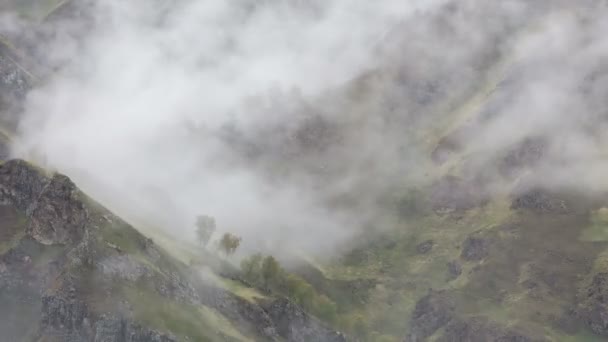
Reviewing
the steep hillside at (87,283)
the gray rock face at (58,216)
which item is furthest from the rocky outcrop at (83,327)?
the gray rock face at (58,216)

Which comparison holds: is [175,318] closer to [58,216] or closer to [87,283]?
[87,283]

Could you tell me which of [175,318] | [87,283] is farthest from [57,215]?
[175,318]

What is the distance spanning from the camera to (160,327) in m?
166

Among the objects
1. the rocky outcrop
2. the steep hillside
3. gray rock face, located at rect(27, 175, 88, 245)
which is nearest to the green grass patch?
the steep hillside

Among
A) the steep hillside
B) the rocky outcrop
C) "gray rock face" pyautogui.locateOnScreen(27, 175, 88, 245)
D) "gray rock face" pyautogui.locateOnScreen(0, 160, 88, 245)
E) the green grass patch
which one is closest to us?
the rocky outcrop

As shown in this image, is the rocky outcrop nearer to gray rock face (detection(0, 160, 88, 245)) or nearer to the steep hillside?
the steep hillside

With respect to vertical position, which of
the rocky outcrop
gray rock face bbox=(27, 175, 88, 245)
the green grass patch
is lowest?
the rocky outcrop

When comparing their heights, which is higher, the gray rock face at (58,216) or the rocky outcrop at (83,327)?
the gray rock face at (58,216)

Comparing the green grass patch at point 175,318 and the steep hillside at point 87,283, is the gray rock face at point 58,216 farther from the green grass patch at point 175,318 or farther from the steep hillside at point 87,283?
the green grass patch at point 175,318

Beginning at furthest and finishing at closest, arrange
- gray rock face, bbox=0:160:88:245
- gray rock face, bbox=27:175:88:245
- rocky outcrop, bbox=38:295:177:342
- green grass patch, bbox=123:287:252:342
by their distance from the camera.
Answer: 1. gray rock face, bbox=0:160:88:245
2. gray rock face, bbox=27:175:88:245
3. green grass patch, bbox=123:287:252:342
4. rocky outcrop, bbox=38:295:177:342

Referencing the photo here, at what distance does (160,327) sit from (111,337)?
10.9m

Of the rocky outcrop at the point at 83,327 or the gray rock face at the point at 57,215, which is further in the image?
the gray rock face at the point at 57,215

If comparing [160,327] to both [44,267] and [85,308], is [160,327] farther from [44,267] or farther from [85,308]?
[44,267]

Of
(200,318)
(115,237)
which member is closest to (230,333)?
(200,318)
